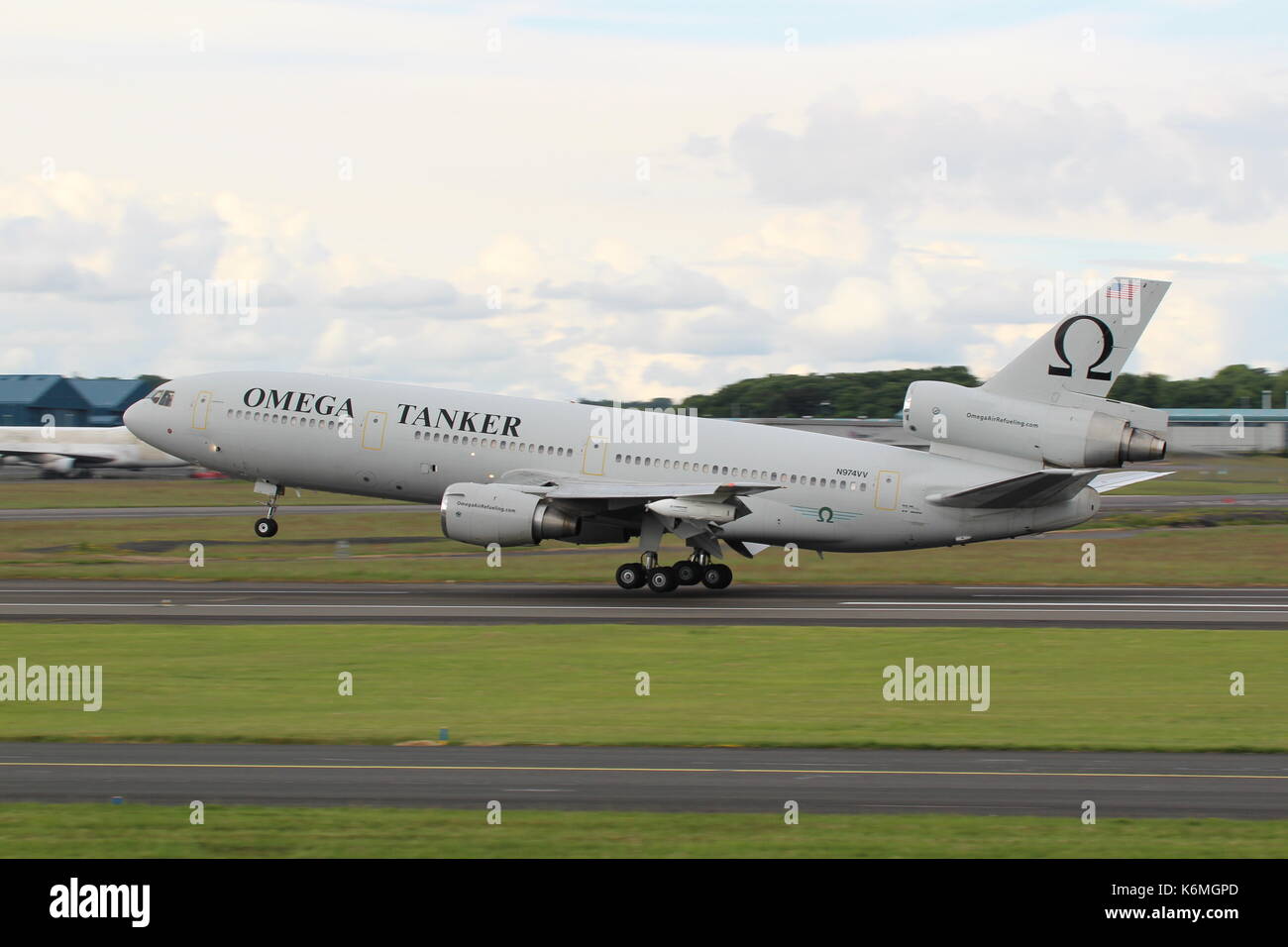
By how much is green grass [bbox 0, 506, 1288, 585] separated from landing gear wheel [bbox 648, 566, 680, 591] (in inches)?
186

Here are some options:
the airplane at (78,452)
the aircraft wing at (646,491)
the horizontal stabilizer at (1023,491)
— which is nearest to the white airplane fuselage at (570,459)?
the horizontal stabilizer at (1023,491)

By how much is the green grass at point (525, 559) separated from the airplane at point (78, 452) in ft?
159

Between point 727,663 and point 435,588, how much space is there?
50.9 ft

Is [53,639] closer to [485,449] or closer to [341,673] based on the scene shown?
[341,673]

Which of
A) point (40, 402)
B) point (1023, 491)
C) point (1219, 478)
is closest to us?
point (1023, 491)

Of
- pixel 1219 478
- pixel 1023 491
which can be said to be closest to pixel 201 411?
pixel 1023 491

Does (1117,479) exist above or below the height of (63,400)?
below

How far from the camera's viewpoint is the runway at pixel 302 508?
6812 centimetres

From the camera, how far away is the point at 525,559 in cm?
4959

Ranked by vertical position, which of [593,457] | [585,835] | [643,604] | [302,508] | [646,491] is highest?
[302,508]

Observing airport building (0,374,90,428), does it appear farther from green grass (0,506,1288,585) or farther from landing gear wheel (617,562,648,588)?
landing gear wheel (617,562,648,588)

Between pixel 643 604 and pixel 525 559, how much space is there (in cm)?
1368

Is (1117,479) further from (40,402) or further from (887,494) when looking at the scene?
(40,402)
